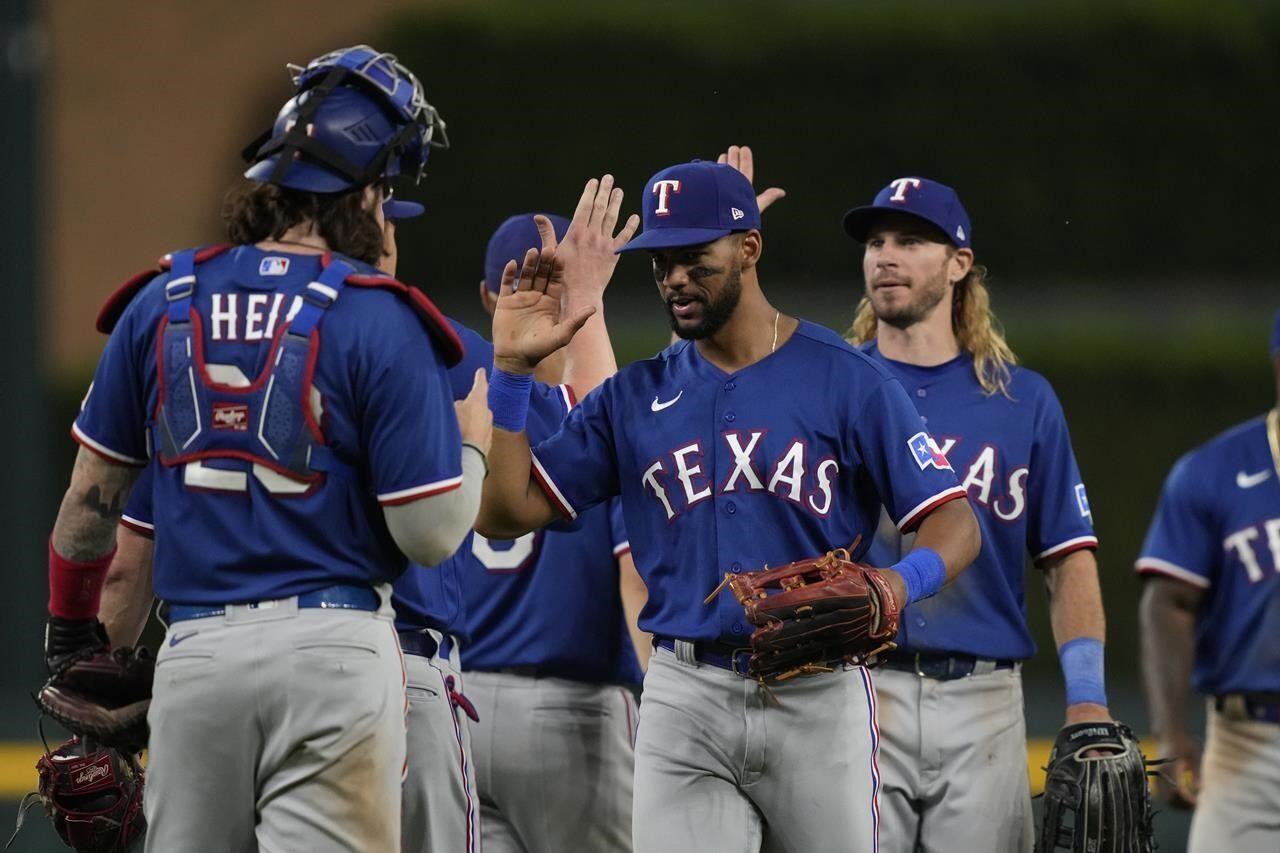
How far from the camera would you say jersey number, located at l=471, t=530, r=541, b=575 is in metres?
4.67

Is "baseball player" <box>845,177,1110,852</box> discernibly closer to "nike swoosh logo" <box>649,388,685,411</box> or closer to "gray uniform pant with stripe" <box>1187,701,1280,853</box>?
"gray uniform pant with stripe" <box>1187,701,1280,853</box>

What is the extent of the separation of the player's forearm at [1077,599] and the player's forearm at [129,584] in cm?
233

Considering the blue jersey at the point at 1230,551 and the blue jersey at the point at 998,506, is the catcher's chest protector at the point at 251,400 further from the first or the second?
the blue jersey at the point at 1230,551

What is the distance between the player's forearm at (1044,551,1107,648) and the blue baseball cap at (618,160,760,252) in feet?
4.50

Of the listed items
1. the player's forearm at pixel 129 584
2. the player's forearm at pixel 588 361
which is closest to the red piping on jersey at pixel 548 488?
the player's forearm at pixel 588 361

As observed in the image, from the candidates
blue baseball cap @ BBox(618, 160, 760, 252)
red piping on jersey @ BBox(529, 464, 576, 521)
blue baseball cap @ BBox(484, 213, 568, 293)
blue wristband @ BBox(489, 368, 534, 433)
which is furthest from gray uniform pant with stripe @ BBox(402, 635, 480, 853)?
blue baseball cap @ BBox(484, 213, 568, 293)

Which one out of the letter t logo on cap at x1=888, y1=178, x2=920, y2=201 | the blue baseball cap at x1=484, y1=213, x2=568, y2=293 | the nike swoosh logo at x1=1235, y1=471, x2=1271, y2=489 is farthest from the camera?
the blue baseball cap at x1=484, y1=213, x2=568, y2=293

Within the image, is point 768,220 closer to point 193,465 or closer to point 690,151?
point 690,151

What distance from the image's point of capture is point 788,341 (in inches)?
162

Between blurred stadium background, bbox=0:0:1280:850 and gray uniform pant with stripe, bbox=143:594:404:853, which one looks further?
blurred stadium background, bbox=0:0:1280:850

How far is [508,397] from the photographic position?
400 centimetres

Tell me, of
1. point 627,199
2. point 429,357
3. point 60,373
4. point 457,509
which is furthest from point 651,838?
point 60,373

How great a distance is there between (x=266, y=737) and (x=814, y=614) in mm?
1131

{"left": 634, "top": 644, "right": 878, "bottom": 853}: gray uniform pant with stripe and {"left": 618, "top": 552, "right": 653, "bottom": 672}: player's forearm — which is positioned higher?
{"left": 618, "top": 552, "right": 653, "bottom": 672}: player's forearm
